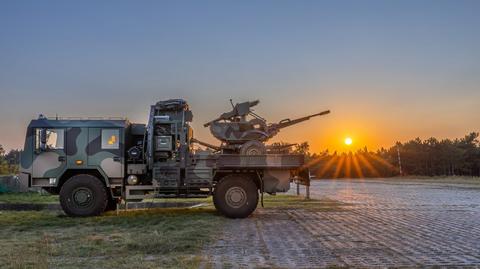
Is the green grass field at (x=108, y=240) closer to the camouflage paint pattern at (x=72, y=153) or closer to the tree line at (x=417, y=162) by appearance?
the camouflage paint pattern at (x=72, y=153)

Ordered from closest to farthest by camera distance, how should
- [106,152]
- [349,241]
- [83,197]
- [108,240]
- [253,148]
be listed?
[349,241] < [108,240] < [83,197] < [106,152] < [253,148]

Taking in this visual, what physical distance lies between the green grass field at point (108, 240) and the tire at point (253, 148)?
83.4 inches

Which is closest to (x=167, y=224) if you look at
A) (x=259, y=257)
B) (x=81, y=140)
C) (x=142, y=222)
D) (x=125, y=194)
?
(x=142, y=222)

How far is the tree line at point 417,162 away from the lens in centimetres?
9244

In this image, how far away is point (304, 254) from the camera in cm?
848

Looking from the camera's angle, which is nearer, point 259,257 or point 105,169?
point 259,257

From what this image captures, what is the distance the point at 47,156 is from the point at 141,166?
8.71ft

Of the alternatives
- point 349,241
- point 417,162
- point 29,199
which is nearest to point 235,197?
point 349,241

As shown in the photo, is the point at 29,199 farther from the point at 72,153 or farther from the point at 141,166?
the point at 141,166

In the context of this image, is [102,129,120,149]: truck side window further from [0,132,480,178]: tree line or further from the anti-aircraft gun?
[0,132,480,178]: tree line

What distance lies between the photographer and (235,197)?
49.8 ft

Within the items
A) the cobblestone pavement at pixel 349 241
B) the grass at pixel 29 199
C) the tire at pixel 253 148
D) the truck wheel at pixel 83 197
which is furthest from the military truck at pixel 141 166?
the grass at pixel 29 199

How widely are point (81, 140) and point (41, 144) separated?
110 centimetres

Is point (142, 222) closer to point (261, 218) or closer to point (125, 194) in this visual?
point (125, 194)
